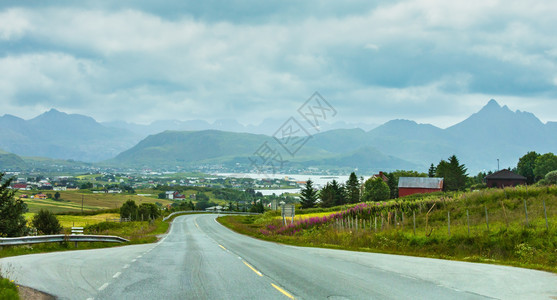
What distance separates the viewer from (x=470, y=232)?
25.5 m

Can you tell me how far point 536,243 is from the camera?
2108 centimetres

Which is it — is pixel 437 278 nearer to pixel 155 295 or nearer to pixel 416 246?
pixel 155 295

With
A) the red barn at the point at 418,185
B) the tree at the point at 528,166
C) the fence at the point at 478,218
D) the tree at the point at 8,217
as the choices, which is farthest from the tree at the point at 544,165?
the tree at the point at 8,217

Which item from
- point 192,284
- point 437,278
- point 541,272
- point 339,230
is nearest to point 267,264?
point 192,284

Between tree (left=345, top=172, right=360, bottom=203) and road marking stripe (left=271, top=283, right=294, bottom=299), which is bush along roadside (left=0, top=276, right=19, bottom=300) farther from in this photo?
tree (left=345, top=172, right=360, bottom=203)

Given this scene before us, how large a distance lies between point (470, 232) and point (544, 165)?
130 m

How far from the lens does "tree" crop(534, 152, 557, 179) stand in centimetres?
13264

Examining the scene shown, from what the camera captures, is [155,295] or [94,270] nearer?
[155,295]

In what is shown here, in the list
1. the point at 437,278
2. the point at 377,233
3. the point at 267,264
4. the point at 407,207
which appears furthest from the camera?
the point at 407,207

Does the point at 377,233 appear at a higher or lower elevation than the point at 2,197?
lower

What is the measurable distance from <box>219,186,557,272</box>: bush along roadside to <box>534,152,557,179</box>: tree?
11058 cm

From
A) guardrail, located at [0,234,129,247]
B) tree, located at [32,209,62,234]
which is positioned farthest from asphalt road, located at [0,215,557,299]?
tree, located at [32,209,62,234]

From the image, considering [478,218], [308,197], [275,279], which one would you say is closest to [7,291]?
[275,279]

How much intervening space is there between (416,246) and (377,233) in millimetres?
4781
